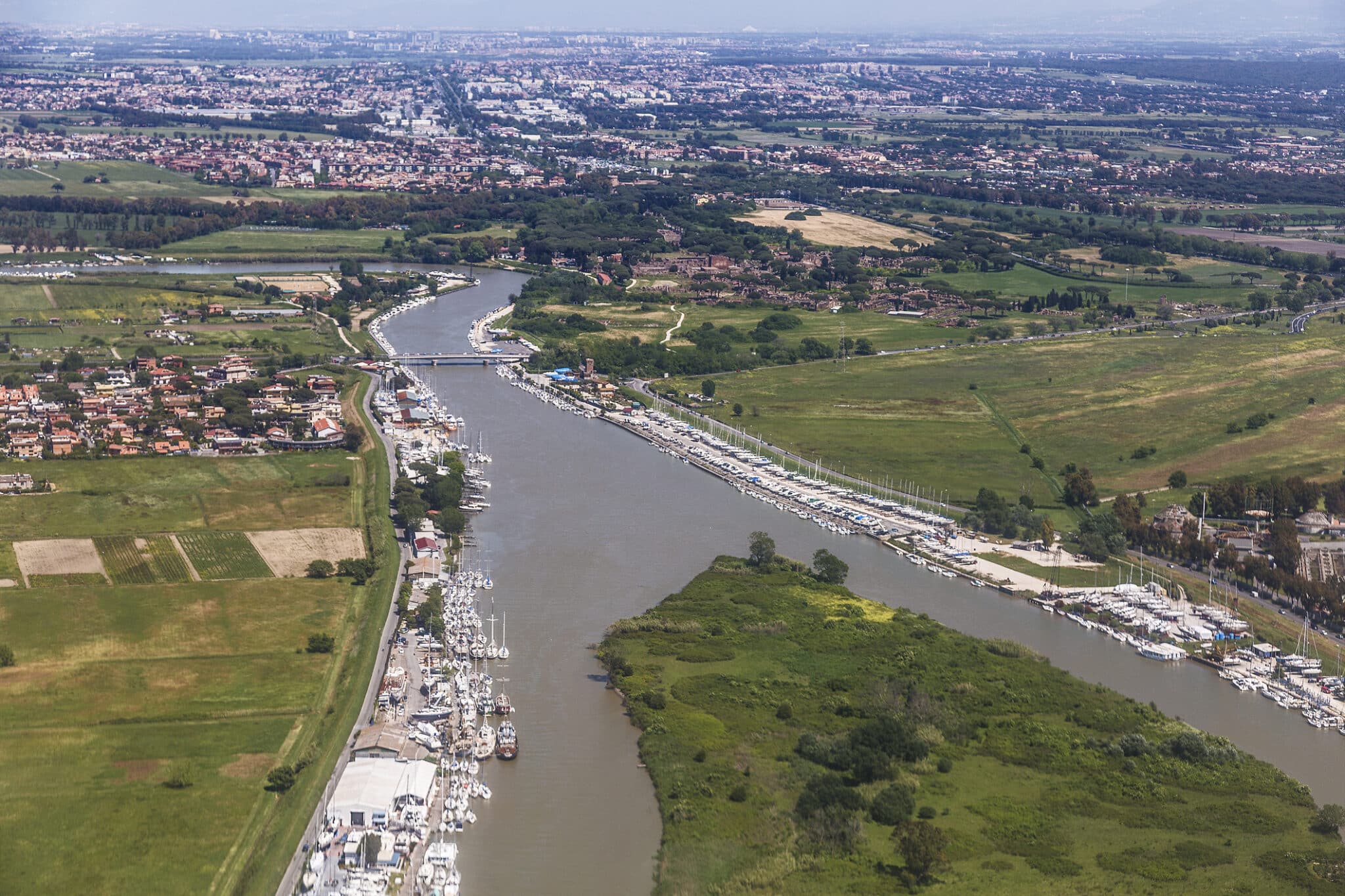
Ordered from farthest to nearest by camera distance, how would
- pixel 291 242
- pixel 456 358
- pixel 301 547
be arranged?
pixel 291 242 < pixel 456 358 < pixel 301 547

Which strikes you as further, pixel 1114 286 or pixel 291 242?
pixel 291 242

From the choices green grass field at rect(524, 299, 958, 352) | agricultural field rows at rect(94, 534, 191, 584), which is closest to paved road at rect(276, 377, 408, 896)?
agricultural field rows at rect(94, 534, 191, 584)

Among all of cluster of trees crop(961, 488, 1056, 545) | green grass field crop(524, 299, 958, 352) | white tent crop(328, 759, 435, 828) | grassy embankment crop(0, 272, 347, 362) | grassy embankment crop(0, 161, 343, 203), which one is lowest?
grassy embankment crop(0, 161, 343, 203)

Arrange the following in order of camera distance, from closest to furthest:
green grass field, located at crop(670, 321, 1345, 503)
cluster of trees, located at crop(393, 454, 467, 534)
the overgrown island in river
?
the overgrown island in river < cluster of trees, located at crop(393, 454, 467, 534) < green grass field, located at crop(670, 321, 1345, 503)

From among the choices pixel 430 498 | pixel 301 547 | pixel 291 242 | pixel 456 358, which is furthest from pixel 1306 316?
pixel 301 547

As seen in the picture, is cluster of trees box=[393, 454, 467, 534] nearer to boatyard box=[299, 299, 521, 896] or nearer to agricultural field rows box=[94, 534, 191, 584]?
boatyard box=[299, 299, 521, 896]

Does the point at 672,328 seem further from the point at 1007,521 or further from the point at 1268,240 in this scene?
the point at 1268,240
